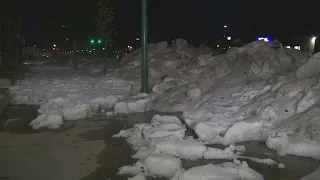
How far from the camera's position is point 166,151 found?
18.3 ft

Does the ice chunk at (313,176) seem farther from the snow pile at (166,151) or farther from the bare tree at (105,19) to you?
the bare tree at (105,19)

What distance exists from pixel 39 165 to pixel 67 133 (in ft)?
6.59

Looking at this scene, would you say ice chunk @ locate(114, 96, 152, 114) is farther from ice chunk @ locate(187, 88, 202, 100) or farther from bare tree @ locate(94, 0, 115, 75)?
bare tree @ locate(94, 0, 115, 75)

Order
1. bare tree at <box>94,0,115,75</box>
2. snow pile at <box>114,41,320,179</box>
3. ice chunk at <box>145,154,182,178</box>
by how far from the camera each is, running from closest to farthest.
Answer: ice chunk at <box>145,154,182,178</box>, snow pile at <box>114,41,320,179</box>, bare tree at <box>94,0,115,75</box>

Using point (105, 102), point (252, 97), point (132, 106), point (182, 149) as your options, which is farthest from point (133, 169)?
point (105, 102)

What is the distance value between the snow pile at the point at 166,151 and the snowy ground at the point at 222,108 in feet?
0.04

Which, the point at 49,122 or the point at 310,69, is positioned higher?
the point at 310,69

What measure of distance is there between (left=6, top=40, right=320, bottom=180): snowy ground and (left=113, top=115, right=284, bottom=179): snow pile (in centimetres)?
1

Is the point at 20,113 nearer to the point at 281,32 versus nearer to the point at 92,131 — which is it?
the point at 92,131

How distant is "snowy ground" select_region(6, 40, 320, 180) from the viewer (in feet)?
18.1

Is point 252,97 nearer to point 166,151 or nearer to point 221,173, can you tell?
point 166,151

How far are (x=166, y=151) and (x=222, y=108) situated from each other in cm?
319

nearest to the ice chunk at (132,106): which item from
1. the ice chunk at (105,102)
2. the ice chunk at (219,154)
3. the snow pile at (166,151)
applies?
the ice chunk at (105,102)

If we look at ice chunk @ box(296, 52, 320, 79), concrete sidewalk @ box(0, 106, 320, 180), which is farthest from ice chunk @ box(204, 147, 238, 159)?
ice chunk @ box(296, 52, 320, 79)
